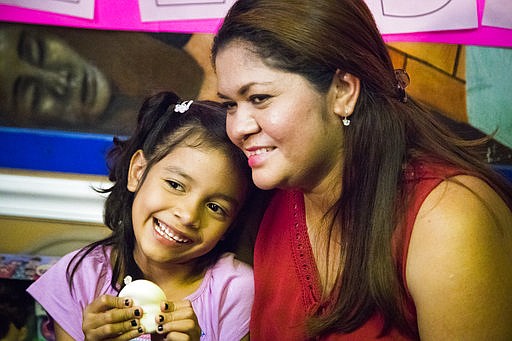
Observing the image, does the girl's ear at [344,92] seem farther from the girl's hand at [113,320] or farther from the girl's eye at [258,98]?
the girl's hand at [113,320]

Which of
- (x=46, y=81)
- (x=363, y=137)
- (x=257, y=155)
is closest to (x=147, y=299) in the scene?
(x=257, y=155)

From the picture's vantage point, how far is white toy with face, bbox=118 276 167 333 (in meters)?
1.00

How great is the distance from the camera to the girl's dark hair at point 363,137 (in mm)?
955

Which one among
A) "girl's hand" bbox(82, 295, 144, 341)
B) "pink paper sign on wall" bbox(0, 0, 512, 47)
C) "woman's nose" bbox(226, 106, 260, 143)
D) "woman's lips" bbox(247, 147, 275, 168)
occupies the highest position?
"pink paper sign on wall" bbox(0, 0, 512, 47)

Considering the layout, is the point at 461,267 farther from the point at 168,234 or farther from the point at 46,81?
the point at 46,81

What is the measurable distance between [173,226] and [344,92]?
38 centimetres

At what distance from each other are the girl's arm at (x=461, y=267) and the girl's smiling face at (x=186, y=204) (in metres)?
0.36

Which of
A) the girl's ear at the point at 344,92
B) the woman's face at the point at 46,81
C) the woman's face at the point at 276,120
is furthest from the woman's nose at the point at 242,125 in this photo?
the woman's face at the point at 46,81

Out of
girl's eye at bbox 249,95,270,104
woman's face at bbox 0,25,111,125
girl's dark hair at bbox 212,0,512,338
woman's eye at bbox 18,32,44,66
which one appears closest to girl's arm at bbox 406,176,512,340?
girl's dark hair at bbox 212,0,512,338

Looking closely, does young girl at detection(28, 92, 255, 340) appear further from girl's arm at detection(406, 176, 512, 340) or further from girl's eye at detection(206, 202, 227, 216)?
girl's arm at detection(406, 176, 512, 340)

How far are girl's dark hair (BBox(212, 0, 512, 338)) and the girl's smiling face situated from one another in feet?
0.68

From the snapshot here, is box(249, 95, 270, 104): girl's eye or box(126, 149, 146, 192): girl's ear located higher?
box(249, 95, 270, 104): girl's eye

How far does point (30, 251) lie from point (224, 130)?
1.76 feet

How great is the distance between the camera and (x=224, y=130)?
120cm
